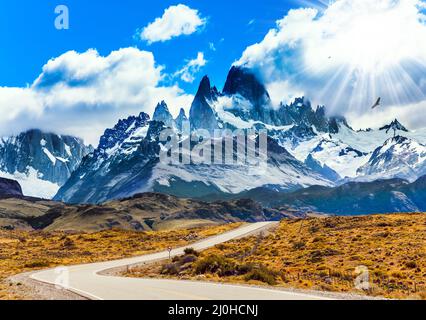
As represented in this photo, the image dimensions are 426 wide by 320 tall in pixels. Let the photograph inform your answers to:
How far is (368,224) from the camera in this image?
83312 millimetres

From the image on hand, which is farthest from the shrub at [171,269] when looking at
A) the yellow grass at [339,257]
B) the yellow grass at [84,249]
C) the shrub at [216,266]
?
the yellow grass at [84,249]

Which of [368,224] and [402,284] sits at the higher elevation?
[368,224]

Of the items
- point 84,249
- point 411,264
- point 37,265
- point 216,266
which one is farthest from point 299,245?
point 84,249

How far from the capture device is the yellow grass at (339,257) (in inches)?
1532

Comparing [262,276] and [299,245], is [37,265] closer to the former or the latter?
[299,245]

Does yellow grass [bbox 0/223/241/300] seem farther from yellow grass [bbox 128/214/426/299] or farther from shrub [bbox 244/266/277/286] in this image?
shrub [bbox 244/266/277/286]

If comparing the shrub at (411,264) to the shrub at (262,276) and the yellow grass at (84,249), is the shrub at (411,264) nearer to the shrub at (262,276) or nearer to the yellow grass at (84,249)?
the shrub at (262,276)

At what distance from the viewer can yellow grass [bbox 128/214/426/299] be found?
128 feet

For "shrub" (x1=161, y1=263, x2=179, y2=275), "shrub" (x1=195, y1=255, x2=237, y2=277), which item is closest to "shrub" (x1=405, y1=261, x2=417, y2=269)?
"shrub" (x1=195, y1=255, x2=237, y2=277)

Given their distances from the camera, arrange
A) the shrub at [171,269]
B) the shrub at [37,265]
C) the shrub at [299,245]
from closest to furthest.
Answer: the shrub at [171,269] → the shrub at [37,265] → the shrub at [299,245]

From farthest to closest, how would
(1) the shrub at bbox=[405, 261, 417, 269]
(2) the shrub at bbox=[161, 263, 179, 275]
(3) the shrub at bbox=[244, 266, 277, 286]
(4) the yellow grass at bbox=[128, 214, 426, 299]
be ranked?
(2) the shrub at bbox=[161, 263, 179, 275], (1) the shrub at bbox=[405, 261, 417, 269], (3) the shrub at bbox=[244, 266, 277, 286], (4) the yellow grass at bbox=[128, 214, 426, 299]
